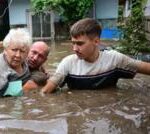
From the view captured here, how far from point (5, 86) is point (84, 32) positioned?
3.46 ft

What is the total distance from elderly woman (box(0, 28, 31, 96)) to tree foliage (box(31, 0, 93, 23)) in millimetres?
17981

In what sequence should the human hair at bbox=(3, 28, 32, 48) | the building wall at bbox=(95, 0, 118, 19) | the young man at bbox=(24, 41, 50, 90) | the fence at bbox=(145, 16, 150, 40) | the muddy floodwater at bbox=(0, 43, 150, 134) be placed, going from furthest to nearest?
the building wall at bbox=(95, 0, 118, 19) < the fence at bbox=(145, 16, 150, 40) < the young man at bbox=(24, 41, 50, 90) < the human hair at bbox=(3, 28, 32, 48) < the muddy floodwater at bbox=(0, 43, 150, 134)

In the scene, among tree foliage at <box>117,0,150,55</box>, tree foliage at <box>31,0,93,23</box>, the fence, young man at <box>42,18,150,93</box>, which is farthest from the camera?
tree foliage at <box>31,0,93,23</box>

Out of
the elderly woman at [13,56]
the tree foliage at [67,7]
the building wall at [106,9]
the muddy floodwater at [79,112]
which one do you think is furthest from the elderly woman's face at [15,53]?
the building wall at [106,9]

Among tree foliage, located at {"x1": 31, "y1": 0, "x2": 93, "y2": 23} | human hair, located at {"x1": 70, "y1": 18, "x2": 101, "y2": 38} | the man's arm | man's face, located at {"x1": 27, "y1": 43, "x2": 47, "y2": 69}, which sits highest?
tree foliage, located at {"x1": 31, "y1": 0, "x2": 93, "y2": 23}

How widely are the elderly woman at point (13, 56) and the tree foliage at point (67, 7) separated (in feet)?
59.0

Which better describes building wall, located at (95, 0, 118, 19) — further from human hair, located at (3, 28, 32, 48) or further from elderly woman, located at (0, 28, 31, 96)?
human hair, located at (3, 28, 32, 48)

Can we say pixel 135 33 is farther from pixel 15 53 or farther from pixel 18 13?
pixel 18 13

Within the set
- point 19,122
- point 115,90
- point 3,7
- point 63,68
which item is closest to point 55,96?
point 63,68

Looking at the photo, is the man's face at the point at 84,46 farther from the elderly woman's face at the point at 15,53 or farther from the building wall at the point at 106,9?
the building wall at the point at 106,9

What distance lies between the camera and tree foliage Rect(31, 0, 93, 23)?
73.3ft

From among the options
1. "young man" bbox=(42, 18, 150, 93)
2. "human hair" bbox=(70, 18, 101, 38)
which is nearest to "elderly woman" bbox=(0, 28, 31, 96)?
"young man" bbox=(42, 18, 150, 93)

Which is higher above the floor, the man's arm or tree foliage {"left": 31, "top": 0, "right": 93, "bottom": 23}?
→ tree foliage {"left": 31, "top": 0, "right": 93, "bottom": 23}

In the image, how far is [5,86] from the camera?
14.4ft
